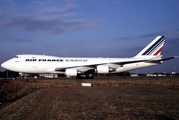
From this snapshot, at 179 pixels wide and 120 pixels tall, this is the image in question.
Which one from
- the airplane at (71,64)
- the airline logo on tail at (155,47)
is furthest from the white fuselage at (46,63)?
the airline logo on tail at (155,47)

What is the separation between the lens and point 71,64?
33.8 m

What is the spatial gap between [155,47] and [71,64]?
1825 centimetres

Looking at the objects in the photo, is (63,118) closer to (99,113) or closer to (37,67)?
(99,113)

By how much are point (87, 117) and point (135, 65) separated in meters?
31.0

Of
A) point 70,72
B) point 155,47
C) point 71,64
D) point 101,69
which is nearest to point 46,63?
point 71,64

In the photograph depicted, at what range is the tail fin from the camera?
3772 cm

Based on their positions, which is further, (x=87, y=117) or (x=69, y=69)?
(x=69, y=69)

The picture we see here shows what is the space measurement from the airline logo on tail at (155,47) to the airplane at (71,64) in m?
1.62

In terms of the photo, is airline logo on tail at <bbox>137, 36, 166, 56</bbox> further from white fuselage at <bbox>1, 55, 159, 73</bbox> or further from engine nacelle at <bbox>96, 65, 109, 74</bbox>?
engine nacelle at <bbox>96, 65, 109, 74</bbox>

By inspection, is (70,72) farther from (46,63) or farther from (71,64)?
(46,63)

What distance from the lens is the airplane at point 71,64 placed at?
31.9 m

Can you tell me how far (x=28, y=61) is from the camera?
106 ft

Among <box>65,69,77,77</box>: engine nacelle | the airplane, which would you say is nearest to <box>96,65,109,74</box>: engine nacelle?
the airplane

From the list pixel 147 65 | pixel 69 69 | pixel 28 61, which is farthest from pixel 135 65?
pixel 28 61
